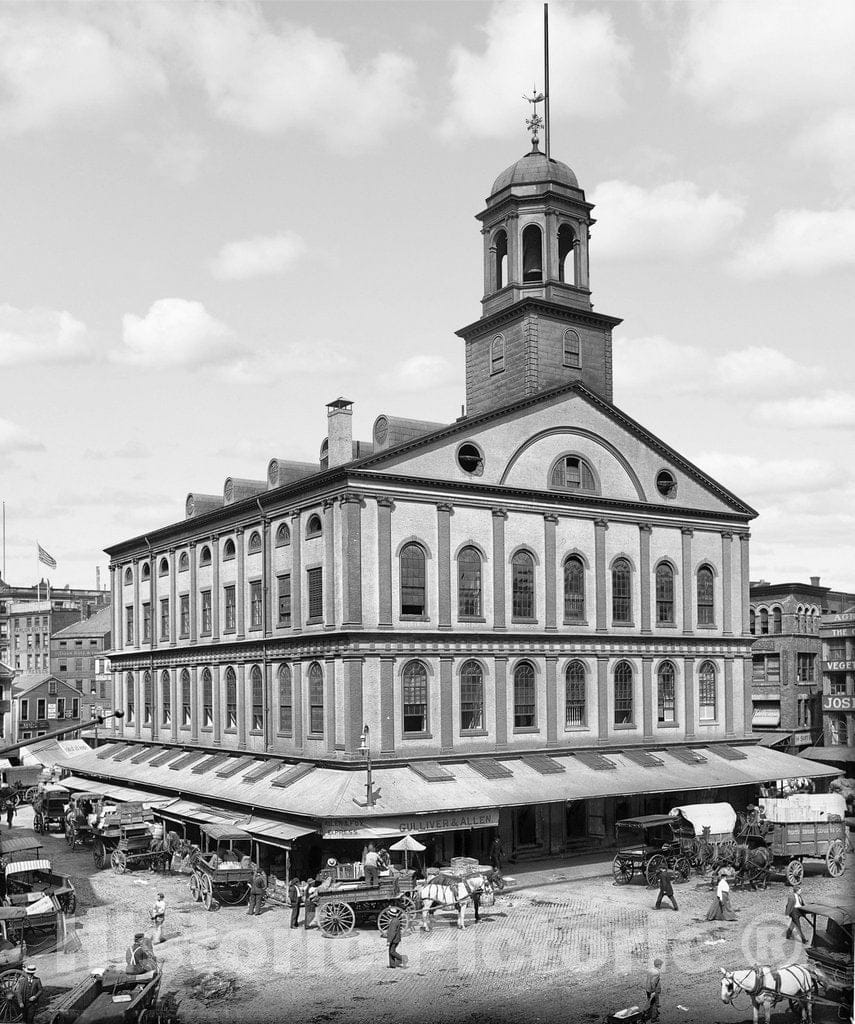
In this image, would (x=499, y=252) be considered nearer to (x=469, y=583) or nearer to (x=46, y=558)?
(x=469, y=583)

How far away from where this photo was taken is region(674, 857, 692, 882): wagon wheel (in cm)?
4153

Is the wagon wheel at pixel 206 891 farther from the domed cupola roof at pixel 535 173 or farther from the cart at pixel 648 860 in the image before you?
the domed cupola roof at pixel 535 173

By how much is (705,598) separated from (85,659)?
7877 centimetres

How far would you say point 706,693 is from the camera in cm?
5538

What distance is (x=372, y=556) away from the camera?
45.1 meters

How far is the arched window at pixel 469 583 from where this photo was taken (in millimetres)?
47375

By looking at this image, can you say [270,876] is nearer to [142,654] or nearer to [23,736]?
[142,654]

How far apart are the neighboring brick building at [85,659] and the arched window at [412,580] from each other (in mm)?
75441

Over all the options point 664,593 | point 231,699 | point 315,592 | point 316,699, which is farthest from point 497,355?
point 231,699

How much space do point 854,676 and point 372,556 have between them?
152ft

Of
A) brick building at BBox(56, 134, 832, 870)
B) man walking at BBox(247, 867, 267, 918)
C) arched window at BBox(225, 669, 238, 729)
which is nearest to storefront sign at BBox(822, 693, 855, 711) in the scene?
brick building at BBox(56, 134, 832, 870)

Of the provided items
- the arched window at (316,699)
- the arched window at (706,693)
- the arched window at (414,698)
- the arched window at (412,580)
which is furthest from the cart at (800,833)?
the arched window at (316,699)

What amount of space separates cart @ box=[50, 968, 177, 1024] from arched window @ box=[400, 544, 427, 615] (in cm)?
Result: 2163

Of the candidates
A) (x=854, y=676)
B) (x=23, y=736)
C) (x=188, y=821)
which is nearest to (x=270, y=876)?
(x=188, y=821)
